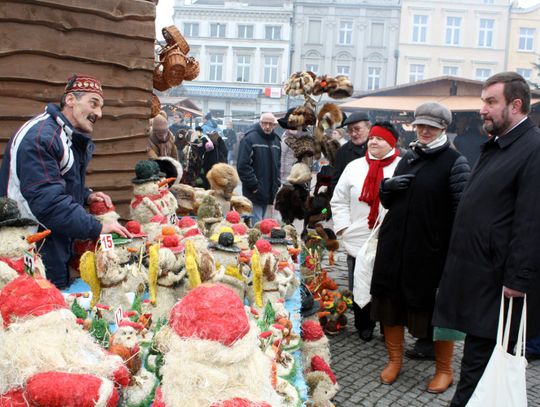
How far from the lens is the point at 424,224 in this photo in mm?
4059

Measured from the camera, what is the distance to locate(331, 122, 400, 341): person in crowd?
4762 millimetres

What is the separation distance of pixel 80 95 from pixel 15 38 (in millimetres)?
1045

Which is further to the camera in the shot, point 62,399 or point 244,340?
point 244,340

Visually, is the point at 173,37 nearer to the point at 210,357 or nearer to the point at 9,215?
the point at 9,215

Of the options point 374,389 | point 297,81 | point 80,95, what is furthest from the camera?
point 297,81

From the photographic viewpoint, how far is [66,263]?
3236mm

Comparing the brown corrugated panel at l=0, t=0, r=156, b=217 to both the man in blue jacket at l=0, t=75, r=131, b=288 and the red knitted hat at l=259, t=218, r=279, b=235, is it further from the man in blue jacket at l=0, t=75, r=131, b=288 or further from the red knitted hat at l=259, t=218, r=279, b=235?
the red knitted hat at l=259, t=218, r=279, b=235

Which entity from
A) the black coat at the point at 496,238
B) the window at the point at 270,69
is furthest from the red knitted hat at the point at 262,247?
the window at the point at 270,69

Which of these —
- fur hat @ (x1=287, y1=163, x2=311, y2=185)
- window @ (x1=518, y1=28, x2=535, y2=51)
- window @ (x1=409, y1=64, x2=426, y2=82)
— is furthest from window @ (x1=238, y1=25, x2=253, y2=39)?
fur hat @ (x1=287, y1=163, x2=311, y2=185)

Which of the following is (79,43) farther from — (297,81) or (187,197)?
(297,81)

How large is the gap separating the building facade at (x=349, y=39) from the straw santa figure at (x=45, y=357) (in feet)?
140

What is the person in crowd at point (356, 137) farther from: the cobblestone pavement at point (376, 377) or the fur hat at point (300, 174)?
the cobblestone pavement at point (376, 377)

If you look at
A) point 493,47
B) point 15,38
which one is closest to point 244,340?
point 15,38

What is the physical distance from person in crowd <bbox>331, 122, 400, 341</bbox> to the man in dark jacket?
7.99 feet
